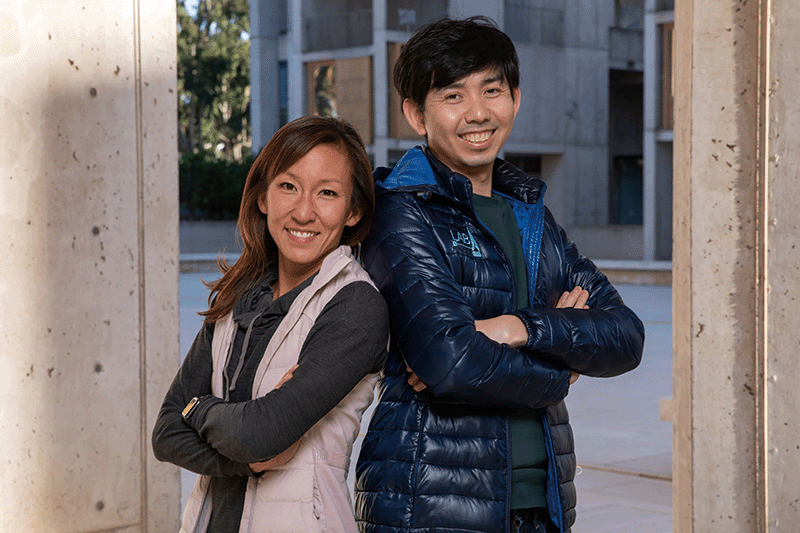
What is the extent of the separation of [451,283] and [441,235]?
0.13 meters

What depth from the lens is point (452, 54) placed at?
2.52 meters

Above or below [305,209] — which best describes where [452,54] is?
above

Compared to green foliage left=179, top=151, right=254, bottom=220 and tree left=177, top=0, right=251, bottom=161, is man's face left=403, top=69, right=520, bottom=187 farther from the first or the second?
tree left=177, top=0, right=251, bottom=161

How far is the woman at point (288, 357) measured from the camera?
2.16 m

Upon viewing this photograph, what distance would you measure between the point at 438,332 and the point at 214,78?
1675 inches

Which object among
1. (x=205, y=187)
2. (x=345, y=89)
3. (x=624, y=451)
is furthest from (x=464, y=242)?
(x=205, y=187)

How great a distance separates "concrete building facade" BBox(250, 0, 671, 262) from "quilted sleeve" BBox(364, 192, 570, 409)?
26347 millimetres

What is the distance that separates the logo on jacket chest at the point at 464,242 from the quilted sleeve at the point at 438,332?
0.04 metres

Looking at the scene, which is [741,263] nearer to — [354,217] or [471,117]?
[471,117]

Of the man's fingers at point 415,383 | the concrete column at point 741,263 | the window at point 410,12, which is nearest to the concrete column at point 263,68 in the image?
the window at point 410,12

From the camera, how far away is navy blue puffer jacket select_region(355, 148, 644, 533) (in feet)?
7.65

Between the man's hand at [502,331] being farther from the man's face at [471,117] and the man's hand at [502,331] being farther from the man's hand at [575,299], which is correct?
the man's face at [471,117]

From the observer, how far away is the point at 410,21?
101 feet

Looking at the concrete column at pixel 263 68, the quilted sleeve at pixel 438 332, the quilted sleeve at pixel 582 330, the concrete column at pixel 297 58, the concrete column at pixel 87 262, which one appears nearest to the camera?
the quilted sleeve at pixel 438 332
